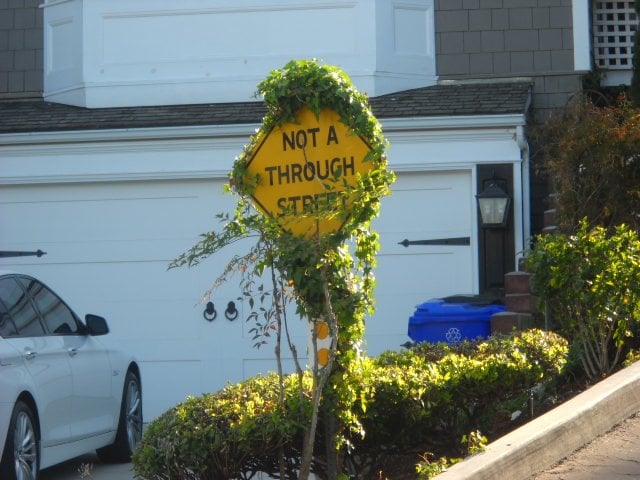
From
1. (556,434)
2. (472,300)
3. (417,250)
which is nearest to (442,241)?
(417,250)

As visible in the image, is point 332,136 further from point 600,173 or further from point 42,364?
point 600,173

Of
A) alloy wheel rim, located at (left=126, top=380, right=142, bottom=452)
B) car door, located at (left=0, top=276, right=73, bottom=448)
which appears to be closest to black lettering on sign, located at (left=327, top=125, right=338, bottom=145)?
car door, located at (left=0, top=276, right=73, bottom=448)

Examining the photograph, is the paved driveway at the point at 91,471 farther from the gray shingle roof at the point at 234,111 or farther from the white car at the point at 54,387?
the gray shingle roof at the point at 234,111

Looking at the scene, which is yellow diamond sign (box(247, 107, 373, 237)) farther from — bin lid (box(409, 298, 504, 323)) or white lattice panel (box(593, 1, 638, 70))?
white lattice panel (box(593, 1, 638, 70))

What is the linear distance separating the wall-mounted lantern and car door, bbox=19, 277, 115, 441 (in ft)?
14.6

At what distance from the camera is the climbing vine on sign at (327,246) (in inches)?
218

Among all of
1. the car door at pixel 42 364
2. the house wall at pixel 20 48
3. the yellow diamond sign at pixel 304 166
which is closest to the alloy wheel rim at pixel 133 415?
the car door at pixel 42 364

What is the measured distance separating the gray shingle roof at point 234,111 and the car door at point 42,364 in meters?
4.51

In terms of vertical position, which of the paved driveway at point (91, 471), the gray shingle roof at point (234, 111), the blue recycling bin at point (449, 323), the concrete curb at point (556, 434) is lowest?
the paved driveway at point (91, 471)

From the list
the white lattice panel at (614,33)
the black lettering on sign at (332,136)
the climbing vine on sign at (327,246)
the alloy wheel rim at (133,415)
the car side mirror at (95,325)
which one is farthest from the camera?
the white lattice panel at (614,33)

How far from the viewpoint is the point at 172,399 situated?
12625 millimetres

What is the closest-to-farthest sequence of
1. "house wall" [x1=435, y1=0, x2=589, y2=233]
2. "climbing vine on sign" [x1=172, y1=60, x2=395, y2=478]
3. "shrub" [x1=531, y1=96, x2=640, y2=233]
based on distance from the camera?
"climbing vine on sign" [x1=172, y1=60, x2=395, y2=478]
"shrub" [x1=531, y1=96, x2=640, y2=233]
"house wall" [x1=435, y1=0, x2=589, y2=233]

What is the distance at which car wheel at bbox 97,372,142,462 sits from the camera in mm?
9562

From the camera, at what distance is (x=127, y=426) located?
32.0 feet
